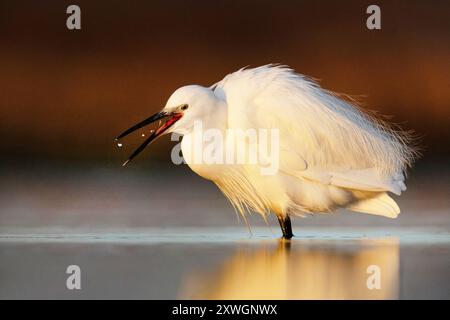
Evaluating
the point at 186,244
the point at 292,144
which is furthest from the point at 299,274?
the point at 292,144

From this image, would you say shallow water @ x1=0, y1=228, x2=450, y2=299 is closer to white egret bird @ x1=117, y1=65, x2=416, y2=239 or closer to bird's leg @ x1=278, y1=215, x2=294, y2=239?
bird's leg @ x1=278, y1=215, x2=294, y2=239

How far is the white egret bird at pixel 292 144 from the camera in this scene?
581 centimetres

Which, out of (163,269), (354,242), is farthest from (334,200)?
(163,269)

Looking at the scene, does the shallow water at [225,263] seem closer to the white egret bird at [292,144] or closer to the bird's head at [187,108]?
the white egret bird at [292,144]

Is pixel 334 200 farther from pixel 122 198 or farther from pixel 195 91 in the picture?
pixel 122 198

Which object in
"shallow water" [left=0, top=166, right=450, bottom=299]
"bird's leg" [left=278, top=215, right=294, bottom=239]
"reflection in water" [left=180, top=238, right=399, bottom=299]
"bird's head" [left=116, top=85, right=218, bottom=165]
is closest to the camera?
"reflection in water" [left=180, top=238, right=399, bottom=299]

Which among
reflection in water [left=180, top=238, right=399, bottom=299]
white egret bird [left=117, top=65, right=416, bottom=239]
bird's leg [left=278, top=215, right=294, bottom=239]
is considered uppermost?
white egret bird [left=117, top=65, right=416, bottom=239]

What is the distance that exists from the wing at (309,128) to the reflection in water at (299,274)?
19.3 inches

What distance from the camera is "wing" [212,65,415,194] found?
19.1 ft

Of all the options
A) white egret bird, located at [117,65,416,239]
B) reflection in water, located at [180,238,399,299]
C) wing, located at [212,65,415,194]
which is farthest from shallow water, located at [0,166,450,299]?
wing, located at [212,65,415,194]

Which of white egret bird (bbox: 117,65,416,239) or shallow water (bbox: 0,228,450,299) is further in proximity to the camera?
white egret bird (bbox: 117,65,416,239)

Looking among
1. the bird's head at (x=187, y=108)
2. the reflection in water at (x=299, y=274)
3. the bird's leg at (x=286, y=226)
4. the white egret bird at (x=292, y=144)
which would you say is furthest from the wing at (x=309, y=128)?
the reflection in water at (x=299, y=274)

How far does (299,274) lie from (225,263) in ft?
1.51

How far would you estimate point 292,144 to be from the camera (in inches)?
230
